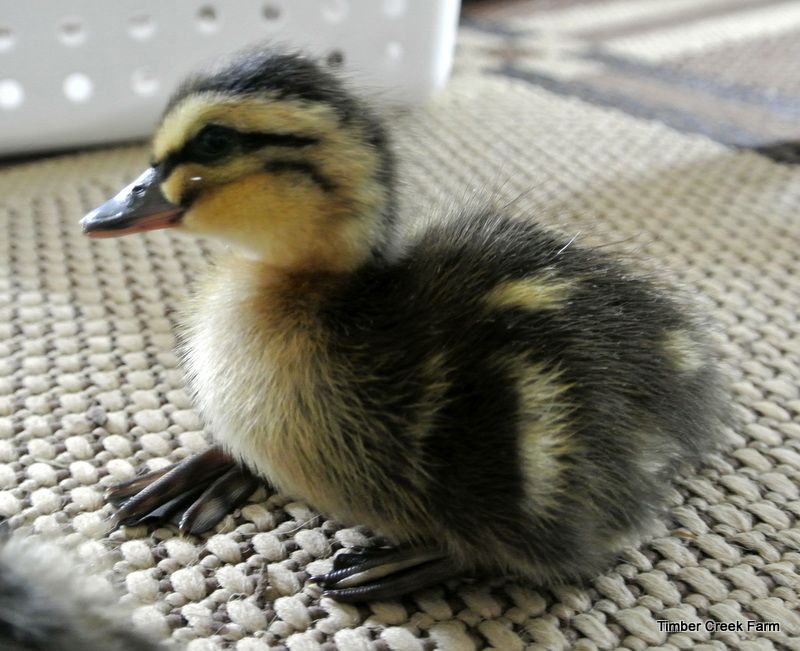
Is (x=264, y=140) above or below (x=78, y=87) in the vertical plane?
above

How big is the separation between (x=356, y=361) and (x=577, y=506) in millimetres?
188

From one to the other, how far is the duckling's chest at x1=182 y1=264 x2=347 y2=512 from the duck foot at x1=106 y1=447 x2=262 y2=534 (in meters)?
0.05

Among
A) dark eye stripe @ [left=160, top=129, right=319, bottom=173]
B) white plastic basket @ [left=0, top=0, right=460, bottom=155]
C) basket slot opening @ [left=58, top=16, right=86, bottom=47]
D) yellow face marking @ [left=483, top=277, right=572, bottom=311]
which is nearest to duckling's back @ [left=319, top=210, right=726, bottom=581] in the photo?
yellow face marking @ [left=483, top=277, right=572, bottom=311]

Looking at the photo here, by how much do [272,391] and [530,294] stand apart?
21 centimetres

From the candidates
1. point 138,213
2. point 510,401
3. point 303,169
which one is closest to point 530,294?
point 510,401

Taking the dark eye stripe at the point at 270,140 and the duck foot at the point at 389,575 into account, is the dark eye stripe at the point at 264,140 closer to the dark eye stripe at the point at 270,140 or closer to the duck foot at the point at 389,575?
the dark eye stripe at the point at 270,140

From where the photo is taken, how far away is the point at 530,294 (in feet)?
2.12

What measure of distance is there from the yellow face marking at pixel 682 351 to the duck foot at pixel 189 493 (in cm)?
36

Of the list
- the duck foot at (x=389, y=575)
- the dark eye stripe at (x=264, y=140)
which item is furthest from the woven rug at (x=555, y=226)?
the dark eye stripe at (x=264, y=140)

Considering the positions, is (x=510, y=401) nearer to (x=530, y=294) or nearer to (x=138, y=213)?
(x=530, y=294)

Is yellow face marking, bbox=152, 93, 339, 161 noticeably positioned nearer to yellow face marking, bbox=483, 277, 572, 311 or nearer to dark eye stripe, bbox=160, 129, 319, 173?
dark eye stripe, bbox=160, 129, 319, 173

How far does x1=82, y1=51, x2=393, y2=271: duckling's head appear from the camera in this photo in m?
0.66

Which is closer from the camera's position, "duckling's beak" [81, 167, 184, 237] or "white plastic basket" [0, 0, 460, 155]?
"duckling's beak" [81, 167, 184, 237]

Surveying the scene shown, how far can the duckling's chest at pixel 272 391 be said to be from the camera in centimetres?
65
